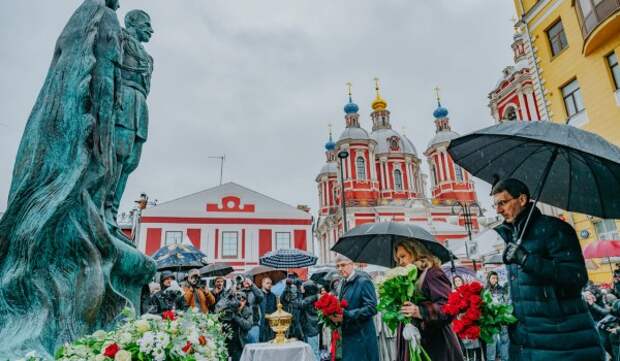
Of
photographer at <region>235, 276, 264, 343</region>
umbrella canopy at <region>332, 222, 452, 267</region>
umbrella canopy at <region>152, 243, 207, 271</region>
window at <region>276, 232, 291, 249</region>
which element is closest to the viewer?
umbrella canopy at <region>332, 222, 452, 267</region>

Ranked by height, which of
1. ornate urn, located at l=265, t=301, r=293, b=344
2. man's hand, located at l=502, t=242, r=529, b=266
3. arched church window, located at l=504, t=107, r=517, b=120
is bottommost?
ornate urn, located at l=265, t=301, r=293, b=344

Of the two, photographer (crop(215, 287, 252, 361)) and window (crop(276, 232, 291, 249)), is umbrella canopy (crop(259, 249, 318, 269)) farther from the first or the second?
window (crop(276, 232, 291, 249))

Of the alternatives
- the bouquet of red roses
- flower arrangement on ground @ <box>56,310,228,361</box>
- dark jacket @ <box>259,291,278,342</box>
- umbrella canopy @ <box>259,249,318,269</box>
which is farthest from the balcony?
flower arrangement on ground @ <box>56,310,228,361</box>

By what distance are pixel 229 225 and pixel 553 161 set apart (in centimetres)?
2755

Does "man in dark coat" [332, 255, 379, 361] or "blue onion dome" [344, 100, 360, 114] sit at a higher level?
"blue onion dome" [344, 100, 360, 114]

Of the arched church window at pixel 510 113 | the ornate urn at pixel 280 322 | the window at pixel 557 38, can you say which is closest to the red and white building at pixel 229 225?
the arched church window at pixel 510 113

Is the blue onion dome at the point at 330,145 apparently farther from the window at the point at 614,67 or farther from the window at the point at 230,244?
the window at the point at 614,67

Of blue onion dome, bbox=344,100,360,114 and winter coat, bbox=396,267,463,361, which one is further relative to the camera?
blue onion dome, bbox=344,100,360,114

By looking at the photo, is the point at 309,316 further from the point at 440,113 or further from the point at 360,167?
the point at 440,113

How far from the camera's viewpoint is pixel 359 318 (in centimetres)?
423

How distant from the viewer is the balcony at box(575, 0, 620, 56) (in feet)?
40.2

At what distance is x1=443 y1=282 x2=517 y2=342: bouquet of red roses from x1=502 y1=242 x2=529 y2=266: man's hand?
273mm

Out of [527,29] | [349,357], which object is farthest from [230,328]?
[527,29]

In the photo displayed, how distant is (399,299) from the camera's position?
3006mm
